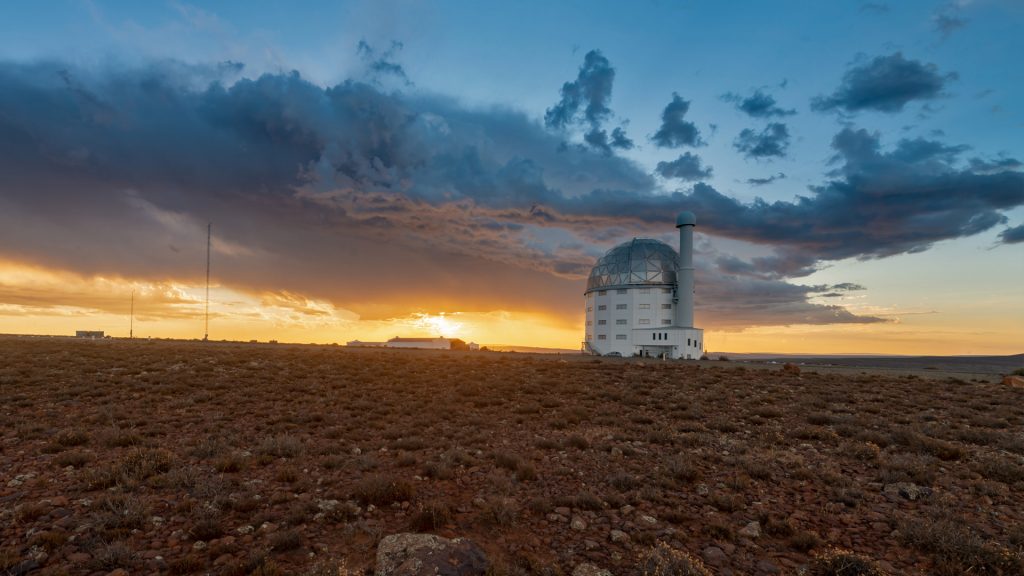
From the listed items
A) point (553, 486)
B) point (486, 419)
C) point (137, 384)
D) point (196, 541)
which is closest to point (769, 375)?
point (486, 419)

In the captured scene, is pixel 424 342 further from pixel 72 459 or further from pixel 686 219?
pixel 72 459

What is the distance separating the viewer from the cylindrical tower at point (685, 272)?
63312 millimetres

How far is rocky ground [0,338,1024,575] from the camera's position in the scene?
6219 millimetres

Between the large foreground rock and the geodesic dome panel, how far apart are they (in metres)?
63.5

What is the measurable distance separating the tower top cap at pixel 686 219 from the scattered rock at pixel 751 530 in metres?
63.8

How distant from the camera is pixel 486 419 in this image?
1463cm

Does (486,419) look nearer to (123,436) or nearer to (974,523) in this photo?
(123,436)

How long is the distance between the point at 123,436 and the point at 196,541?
7.10m

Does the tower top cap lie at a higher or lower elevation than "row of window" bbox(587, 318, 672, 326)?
higher

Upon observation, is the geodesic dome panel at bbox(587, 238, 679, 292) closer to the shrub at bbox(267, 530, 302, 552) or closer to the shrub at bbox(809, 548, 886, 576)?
the shrub at bbox(809, 548, 886, 576)

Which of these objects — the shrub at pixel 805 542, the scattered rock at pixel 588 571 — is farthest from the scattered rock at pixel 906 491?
the scattered rock at pixel 588 571

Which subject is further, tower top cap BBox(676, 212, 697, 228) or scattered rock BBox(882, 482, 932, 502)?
tower top cap BBox(676, 212, 697, 228)

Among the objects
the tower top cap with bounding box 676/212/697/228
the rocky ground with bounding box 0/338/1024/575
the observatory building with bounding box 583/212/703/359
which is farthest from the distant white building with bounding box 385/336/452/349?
the rocky ground with bounding box 0/338/1024/575

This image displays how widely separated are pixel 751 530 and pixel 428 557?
5.31 m
